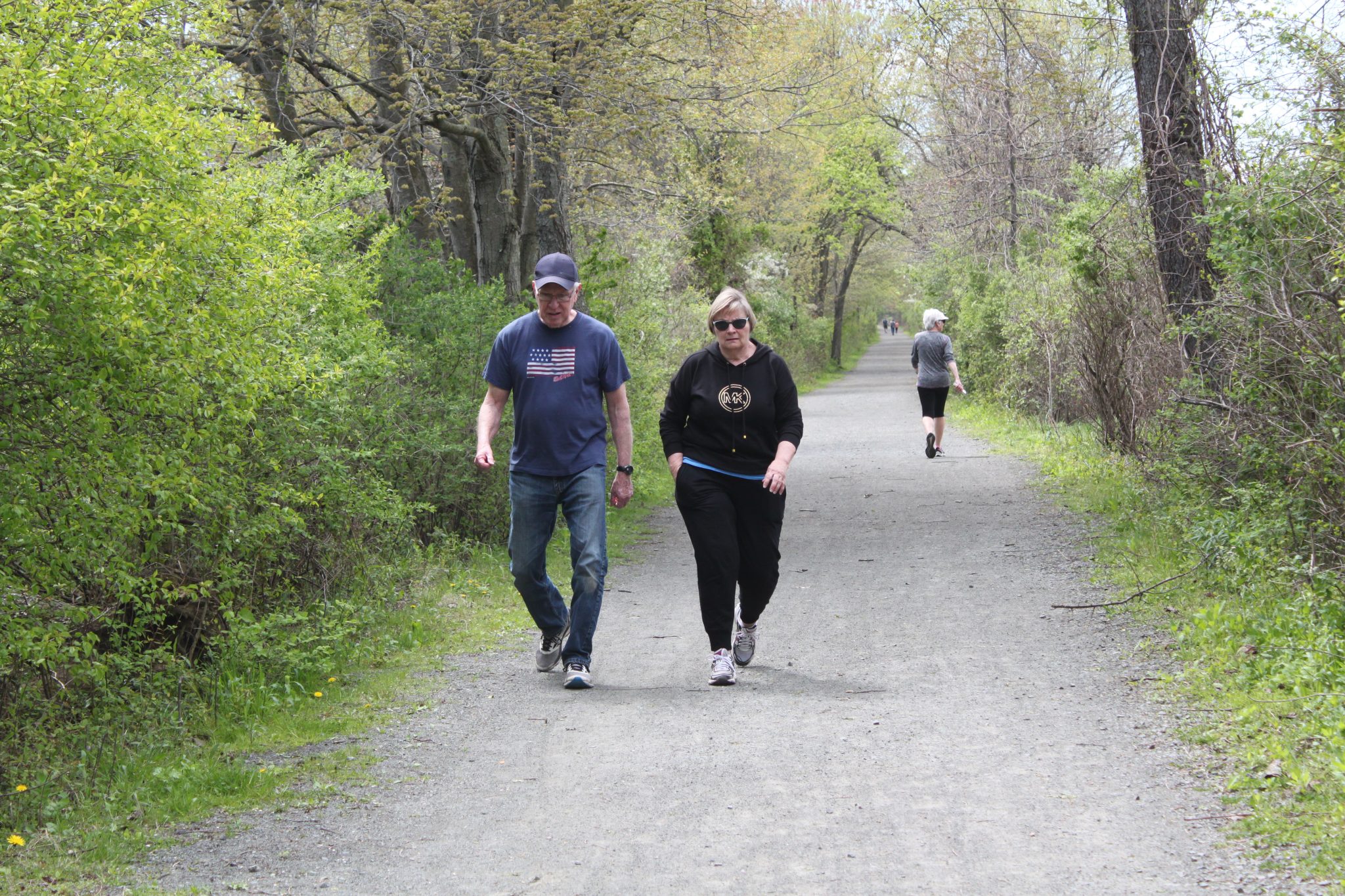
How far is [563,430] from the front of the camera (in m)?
6.79

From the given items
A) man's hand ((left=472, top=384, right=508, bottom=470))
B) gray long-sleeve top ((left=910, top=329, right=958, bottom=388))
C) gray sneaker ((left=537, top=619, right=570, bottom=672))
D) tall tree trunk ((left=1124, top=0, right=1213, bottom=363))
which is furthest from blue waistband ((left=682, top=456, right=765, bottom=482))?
gray long-sleeve top ((left=910, top=329, right=958, bottom=388))

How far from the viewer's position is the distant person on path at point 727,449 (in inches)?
269

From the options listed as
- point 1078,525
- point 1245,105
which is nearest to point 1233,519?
point 1245,105

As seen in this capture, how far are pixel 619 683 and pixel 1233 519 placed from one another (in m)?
3.84

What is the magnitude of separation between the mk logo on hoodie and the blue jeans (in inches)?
27.5

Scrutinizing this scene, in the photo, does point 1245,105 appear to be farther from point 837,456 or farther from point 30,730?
point 837,456

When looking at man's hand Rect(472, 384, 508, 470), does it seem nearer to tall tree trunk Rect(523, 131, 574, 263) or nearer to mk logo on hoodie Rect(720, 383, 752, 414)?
mk logo on hoodie Rect(720, 383, 752, 414)

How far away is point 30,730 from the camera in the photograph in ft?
19.6

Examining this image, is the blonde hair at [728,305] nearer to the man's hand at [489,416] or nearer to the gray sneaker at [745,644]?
the man's hand at [489,416]

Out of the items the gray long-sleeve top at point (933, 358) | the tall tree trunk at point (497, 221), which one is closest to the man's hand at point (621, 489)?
the tall tree trunk at point (497, 221)

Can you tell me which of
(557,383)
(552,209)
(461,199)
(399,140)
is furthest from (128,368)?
(552,209)

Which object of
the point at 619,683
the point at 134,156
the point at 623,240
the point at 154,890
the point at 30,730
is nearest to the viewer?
the point at 154,890

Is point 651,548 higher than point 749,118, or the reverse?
point 749,118

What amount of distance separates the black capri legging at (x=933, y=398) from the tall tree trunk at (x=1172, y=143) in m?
7.22
